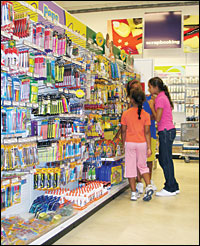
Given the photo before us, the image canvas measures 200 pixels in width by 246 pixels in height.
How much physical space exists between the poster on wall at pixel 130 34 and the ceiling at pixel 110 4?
58 cm

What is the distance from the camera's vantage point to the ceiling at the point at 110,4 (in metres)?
10.3

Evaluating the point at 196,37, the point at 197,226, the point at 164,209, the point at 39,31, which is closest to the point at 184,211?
the point at 164,209

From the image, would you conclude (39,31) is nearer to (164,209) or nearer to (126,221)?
(126,221)

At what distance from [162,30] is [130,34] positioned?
40.3 inches

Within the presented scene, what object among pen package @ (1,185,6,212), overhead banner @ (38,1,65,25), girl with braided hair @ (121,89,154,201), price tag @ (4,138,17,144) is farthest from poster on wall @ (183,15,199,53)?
pen package @ (1,185,6,212)

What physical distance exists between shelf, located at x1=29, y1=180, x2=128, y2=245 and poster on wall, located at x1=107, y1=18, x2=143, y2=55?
6.51 metres

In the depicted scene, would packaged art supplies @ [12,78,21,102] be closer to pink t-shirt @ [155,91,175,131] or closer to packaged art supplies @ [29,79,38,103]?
packaged art supplies @ [29,79,38,103]

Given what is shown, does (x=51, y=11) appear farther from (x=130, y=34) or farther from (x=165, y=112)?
(x=130, y=34)

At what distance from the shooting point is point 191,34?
9.95 metres

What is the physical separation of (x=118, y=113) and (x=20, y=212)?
256 centimetres

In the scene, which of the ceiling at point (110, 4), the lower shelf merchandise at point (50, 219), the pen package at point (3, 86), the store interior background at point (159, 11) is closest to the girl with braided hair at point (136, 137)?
the lower shelf merchandise at point (50, 219)

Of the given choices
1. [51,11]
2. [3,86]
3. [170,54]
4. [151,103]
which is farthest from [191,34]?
[3,86]

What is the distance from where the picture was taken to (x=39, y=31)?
2967mm

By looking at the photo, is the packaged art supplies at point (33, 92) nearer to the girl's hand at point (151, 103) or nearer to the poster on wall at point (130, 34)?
the girl's hand at point (151, 103)
